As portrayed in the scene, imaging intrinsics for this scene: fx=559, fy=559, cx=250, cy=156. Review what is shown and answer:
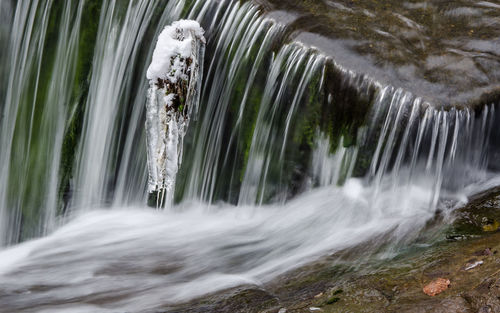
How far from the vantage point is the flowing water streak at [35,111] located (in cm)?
624

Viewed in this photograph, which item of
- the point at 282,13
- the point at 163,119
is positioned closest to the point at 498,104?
the point at 282,13

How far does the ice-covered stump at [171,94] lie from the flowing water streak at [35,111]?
4.80 ft

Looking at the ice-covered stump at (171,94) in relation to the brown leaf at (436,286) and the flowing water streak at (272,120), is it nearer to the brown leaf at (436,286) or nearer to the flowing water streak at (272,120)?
the flowing water streak at (272,120)

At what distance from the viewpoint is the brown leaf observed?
381 cm

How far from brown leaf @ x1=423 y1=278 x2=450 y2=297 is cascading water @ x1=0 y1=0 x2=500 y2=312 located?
934 mm

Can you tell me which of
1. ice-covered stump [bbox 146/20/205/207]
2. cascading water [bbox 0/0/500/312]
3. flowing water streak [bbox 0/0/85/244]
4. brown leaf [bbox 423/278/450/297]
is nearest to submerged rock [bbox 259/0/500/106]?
cascading water [bbox 0/0/500/312]

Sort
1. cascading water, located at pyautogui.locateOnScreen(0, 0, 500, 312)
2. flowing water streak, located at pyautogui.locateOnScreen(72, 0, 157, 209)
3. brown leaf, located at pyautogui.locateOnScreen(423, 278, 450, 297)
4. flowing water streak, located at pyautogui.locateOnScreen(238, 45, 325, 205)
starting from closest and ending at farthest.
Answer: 1. brown leaf, located at pyautogui.locateOnScreen(423, 278, 450, 297)
2. cascading water, located at pyautogui.locateOnScreen(0, 0, 500, 312)
3. flowing water streak, located at pyautogui.locateOnScreen(238, 45, 325, 205)
4. flowing water streak, located at pyautogui.locateOnScreen(72, 0, 157, 209)

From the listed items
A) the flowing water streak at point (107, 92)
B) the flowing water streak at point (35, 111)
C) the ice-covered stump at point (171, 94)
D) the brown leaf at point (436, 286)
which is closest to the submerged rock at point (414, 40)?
the ice-covered stump at point (171, 94)

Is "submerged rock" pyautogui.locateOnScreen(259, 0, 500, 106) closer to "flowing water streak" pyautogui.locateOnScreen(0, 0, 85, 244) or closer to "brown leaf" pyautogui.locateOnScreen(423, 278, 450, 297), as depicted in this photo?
"brown leaf" pyautogui.locateOnScreen(423, 278, 450, 297)

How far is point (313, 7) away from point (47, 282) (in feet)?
12.6

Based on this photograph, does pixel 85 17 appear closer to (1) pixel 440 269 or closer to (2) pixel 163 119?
(2) pixel 163 119

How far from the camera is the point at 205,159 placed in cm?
577

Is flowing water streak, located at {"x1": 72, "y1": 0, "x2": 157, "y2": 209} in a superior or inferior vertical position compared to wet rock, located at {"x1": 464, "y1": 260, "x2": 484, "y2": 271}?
superior

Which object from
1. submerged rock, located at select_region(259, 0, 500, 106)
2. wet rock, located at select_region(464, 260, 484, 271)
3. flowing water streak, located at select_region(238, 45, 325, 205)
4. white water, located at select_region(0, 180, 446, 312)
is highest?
submerged rock, located at select_region(259, 0, 500, 106)
